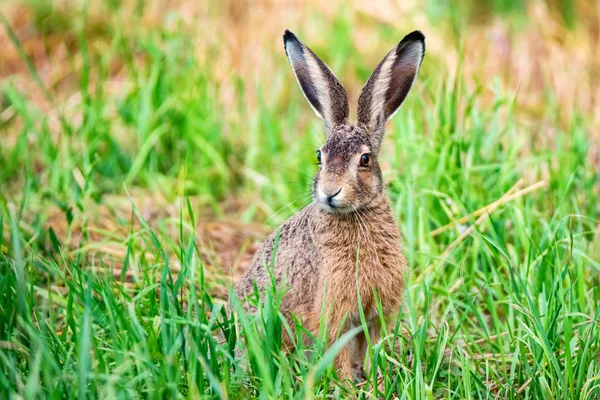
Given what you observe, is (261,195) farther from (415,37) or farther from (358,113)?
(415,37)

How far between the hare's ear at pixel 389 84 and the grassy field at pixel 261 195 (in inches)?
25.1

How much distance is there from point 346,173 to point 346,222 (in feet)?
0.94

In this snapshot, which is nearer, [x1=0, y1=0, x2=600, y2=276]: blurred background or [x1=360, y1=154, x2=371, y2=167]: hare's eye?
[x1=360, y1=154, x2=371, y2=167]: hare's eye

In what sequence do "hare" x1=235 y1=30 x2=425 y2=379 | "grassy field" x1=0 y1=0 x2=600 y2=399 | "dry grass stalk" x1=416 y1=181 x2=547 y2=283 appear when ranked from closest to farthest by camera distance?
"grassy field" x1=0 y1=0 x2=600 y2=399
"hare" x1=235 y1=30 x2=425 y2=379
"dry grass stalk" x1=416 y1=181 x2=547 y2=283

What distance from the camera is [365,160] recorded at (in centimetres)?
367

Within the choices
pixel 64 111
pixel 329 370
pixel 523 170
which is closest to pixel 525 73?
pixel 523 170

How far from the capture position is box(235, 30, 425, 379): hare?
142 inches

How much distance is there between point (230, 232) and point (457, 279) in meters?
1.53

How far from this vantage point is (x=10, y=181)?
569 cm

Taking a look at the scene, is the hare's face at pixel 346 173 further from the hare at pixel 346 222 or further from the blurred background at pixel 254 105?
the blurred background at pixel 254 105

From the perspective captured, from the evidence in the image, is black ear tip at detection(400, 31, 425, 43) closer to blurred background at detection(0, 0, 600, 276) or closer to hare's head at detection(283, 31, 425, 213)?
hare's head at detection(283, 31, 425, 213)

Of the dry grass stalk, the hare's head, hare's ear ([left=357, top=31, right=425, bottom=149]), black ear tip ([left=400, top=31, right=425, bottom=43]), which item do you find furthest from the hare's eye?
the dry grass stalk

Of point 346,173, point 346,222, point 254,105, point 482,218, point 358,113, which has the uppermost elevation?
point 254,105

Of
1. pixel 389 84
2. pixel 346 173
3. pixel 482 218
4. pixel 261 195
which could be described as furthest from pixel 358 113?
pixel 261 195
